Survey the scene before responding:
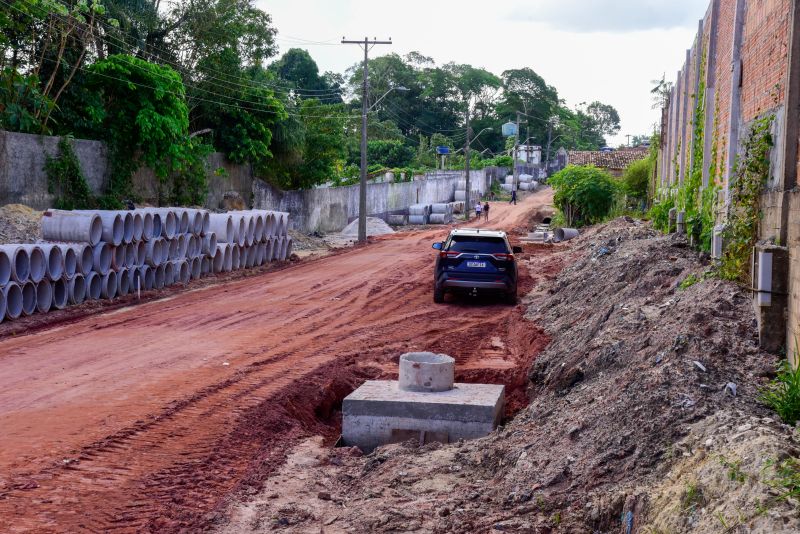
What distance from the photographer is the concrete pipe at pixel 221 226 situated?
26.3 metres

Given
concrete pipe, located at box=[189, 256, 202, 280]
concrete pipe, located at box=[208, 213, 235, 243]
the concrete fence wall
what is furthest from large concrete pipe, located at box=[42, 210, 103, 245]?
the concrete fence wall

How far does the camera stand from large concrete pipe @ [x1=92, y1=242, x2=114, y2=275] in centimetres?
2011

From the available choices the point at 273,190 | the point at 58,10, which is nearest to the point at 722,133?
the point at 58,10

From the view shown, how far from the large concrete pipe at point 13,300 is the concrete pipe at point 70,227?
255 centimetres

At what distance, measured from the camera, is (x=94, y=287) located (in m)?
20.4

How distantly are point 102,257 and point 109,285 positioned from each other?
27.0 inches

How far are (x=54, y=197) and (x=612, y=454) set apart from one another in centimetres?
2202

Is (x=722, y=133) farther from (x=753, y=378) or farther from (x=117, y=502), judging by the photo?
(x=117, y=502)

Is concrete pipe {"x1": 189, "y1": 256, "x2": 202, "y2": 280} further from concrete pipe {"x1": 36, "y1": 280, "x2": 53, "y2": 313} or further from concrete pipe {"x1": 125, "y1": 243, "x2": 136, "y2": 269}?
concrete pipe {"x1": 36, "y1": 280, "x2": 53, "y2": 313}

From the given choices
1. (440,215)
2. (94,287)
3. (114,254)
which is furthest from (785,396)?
Result: (440,215)

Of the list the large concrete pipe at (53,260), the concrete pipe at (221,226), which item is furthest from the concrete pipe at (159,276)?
the large concrete pipe at (53,260)

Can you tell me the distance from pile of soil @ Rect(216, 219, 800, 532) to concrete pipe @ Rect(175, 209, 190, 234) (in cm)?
1515

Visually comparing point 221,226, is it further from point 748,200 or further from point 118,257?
point 748,200

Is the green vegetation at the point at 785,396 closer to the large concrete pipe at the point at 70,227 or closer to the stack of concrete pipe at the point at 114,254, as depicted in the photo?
the stack of concrete pipe at the point at 114,254
